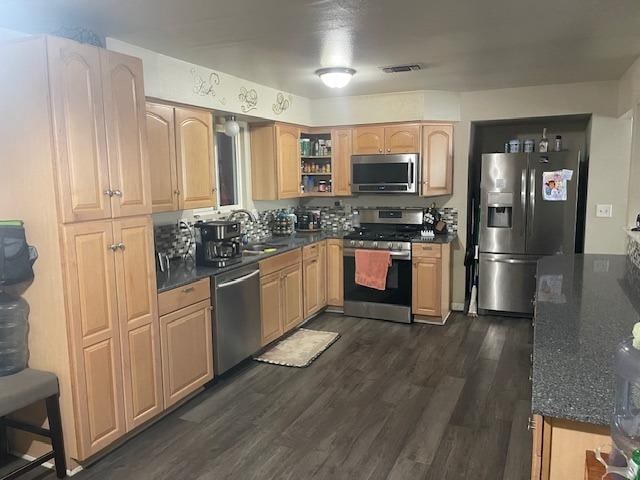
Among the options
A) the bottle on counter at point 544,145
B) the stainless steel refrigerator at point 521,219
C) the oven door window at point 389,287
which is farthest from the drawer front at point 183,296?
the bottle on counter at point 544,145

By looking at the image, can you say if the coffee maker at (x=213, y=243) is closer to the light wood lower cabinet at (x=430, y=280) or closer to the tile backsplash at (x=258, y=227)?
the tile backsplash at (x=258, y=227)

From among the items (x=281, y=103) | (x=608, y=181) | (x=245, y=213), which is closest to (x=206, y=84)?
(x=281, y=103)

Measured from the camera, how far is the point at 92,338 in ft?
8.26

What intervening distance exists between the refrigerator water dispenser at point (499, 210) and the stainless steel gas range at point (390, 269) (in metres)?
0.75

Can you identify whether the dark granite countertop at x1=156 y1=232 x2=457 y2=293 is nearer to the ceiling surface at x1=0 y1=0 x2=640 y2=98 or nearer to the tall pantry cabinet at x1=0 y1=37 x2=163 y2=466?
the tall pantry cabinet at x1=0 y1=37 x2=163 y2=466

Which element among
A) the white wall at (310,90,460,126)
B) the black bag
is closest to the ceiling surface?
the white wall at (310,90,460,126)

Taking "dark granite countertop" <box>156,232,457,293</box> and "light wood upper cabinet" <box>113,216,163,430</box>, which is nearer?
"light wood upper cabinet" <box>113,216,163,430</box>

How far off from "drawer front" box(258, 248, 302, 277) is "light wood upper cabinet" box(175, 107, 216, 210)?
2.24 feet

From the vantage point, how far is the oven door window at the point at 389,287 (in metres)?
4.94

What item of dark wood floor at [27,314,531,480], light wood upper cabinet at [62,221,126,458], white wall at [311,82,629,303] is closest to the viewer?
light wood upper cabinet at [62,221,126,458]

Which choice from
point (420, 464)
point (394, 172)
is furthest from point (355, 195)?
point (420, 464)

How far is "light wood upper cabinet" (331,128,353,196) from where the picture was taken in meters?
5.35

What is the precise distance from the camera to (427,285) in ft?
16.0

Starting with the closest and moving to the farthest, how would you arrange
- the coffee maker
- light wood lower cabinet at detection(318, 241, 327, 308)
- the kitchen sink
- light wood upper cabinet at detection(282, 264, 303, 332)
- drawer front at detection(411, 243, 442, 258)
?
the coffee maker < the kitchen sink < light wood upper cabinet at detection(282, 264, 303, 332) < drawer front at detection(411, 243, 442, 258) < light wood lower cabinet at detection(318, 241, 327, 308)
